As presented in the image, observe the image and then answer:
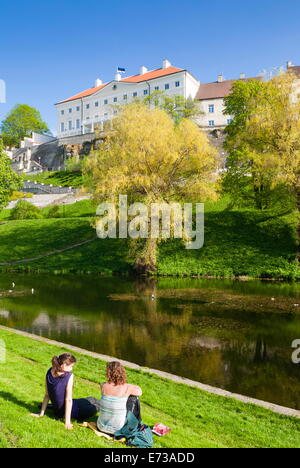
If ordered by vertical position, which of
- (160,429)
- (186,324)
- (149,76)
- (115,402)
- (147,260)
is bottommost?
(186,324)

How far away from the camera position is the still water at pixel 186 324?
11.1 metres

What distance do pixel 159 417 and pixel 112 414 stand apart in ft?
5.11

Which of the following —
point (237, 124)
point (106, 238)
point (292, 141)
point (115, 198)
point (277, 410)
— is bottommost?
point (277, 410)

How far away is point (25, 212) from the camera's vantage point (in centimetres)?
5566

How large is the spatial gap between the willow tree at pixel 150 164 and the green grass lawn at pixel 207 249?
337 cm

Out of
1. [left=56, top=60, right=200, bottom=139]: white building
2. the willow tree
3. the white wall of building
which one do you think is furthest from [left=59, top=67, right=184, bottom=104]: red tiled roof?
the willow tree

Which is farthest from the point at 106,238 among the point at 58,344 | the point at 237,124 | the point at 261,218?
the point at 58,344

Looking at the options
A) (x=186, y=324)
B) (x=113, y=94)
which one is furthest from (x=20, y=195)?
(x=186, y=324)

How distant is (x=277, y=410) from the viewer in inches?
328

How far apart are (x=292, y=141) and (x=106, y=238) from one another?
19.9m

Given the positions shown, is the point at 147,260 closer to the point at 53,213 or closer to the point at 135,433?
the point at 135,433

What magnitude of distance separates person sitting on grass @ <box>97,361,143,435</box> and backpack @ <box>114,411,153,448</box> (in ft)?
0.29

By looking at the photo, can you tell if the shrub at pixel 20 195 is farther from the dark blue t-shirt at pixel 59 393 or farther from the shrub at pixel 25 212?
the dark blue t-shirt at pixel 59 393
